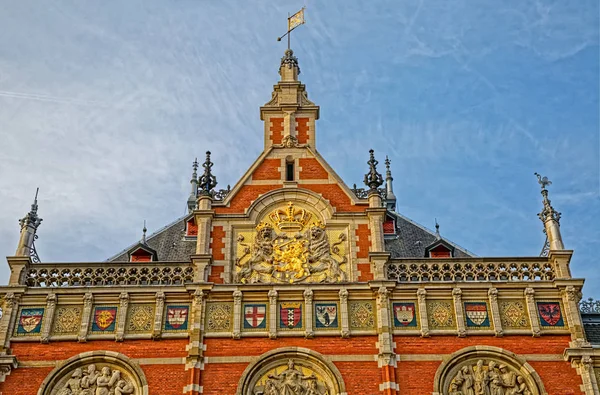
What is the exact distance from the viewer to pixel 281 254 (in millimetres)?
23969

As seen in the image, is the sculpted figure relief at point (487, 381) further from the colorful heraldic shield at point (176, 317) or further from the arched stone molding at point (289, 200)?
the colorful heraldic shield at point (176, 317)

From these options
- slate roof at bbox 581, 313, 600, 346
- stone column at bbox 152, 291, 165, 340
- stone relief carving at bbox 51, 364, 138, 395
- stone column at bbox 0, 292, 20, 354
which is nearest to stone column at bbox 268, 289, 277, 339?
stone column at bbox 152, 291, 165, 340

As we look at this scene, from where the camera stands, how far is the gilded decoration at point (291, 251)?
23547mm

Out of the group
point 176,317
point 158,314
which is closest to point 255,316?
point 176,317

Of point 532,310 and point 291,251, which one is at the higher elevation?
point 291,251

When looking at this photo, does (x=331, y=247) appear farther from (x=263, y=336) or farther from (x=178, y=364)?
→ (x=178, y=364)

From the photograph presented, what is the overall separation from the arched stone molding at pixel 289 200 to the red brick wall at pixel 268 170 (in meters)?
0.68

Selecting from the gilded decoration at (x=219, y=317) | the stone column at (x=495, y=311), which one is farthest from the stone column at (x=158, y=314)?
the stone column at (x=495, y=311)

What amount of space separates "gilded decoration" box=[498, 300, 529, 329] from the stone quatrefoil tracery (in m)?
0.78

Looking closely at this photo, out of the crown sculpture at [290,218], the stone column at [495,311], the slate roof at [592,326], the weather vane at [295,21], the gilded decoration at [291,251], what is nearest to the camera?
the stone column at [495,311]

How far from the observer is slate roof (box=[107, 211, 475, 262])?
27438 mm

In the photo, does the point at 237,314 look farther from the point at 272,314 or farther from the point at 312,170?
the point at 312,170

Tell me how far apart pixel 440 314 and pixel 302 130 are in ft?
25.4

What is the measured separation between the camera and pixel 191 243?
92.4 feet
